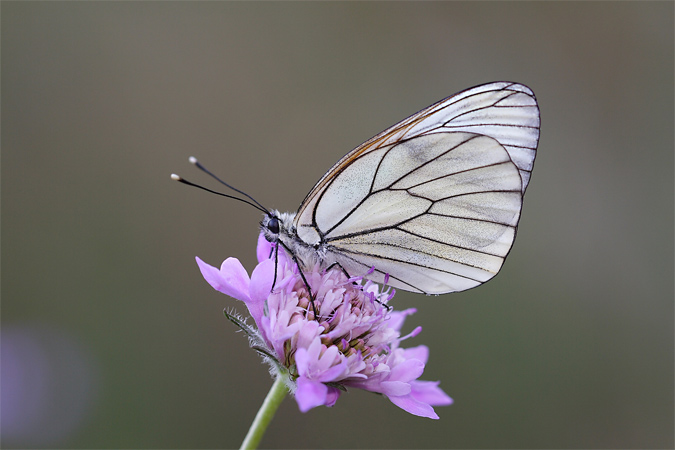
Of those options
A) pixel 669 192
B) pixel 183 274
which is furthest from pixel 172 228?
pixel 669 192

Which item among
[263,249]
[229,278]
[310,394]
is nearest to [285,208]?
[263,249]

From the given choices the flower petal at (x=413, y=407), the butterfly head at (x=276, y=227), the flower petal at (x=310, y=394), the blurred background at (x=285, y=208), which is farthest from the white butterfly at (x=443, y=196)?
the blurred background at (x=285, y=208)

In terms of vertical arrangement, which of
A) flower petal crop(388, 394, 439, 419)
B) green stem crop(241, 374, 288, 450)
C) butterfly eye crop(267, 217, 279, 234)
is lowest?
green stem crop(241, 374, 288, 450)

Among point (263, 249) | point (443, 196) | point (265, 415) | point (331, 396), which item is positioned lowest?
point (265, 415)

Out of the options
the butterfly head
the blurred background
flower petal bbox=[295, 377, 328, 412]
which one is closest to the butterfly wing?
the butterfly head

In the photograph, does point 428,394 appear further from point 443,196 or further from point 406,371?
point 443,196

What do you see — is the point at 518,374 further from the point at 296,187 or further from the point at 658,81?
the point at 658,81

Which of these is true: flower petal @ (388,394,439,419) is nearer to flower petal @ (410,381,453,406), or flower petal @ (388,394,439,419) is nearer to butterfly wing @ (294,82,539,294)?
flower petal @ (410,381,453,406)
